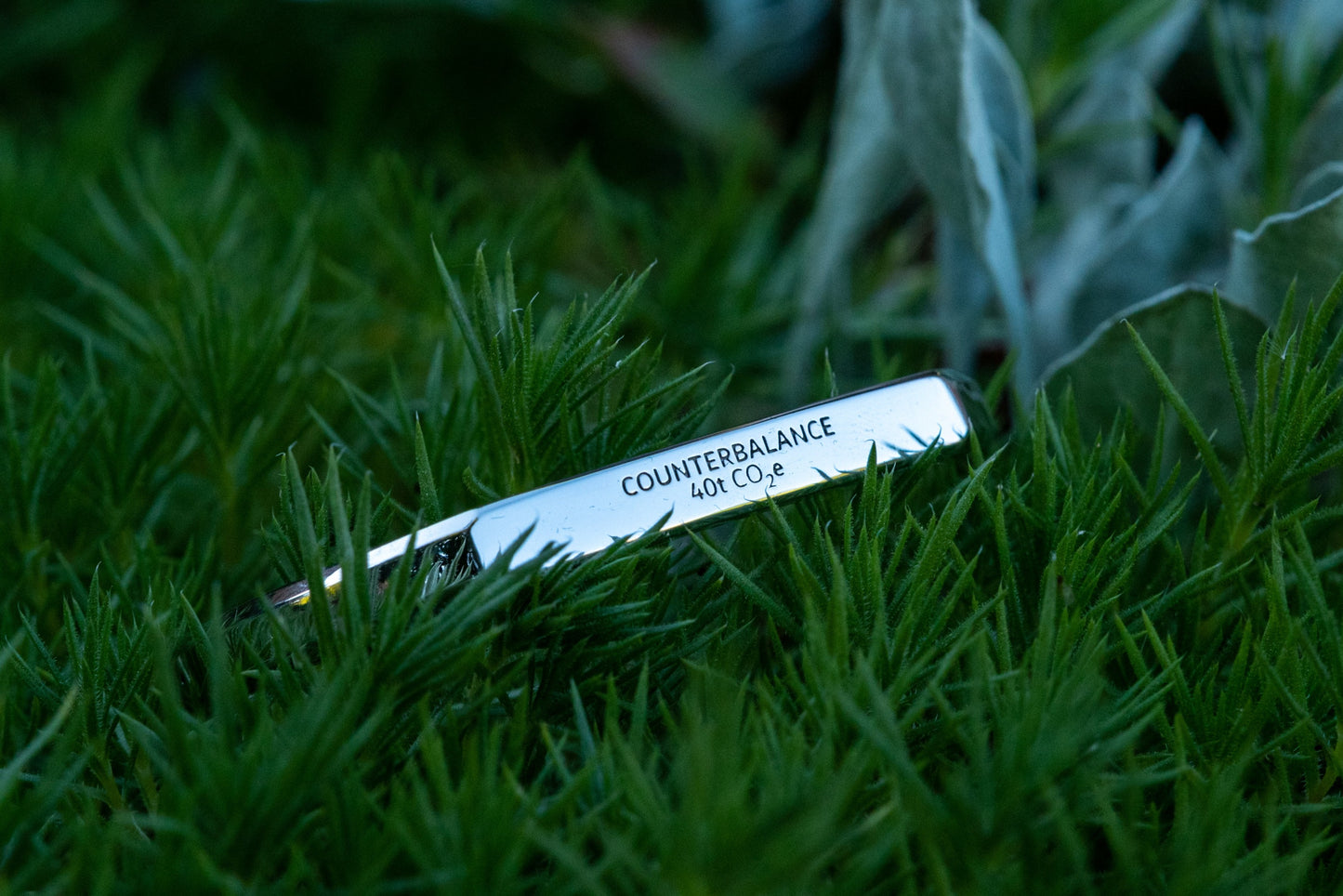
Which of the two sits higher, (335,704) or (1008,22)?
(1008,22)

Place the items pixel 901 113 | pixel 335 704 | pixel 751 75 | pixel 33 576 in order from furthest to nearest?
pixel 751 75, pixel 901 113, pixel 33 576, pixel 335 704

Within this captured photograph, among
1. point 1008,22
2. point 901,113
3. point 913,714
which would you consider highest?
point 1008,22

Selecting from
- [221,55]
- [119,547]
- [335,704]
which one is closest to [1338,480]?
[335,704]

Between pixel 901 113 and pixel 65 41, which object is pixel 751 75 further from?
pixel 65 41

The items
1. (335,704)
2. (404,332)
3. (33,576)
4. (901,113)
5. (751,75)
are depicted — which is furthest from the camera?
(751,75)
